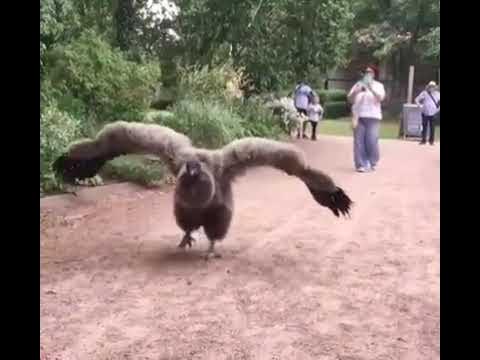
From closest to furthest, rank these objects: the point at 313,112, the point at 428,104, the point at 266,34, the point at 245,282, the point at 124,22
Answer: the point at 245,282, the point at 124,22, the point at 266,34, the point at 428,104, the point at 313,112

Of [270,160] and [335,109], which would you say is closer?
[270,160]

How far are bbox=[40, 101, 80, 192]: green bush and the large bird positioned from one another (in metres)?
1.98

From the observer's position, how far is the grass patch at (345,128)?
23688 millimetres

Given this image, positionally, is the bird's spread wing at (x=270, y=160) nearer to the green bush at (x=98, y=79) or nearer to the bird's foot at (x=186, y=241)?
the bird's foot at (x=186, y=241)

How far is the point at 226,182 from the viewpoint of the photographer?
6145 mm

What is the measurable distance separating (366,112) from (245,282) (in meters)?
7.01

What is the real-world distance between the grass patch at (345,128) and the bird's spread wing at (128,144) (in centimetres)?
1717

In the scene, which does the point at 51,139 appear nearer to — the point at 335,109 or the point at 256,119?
the point at 256,119

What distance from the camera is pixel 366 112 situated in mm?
11836

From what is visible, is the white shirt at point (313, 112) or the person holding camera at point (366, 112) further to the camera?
the white shirt at point (313, 112)

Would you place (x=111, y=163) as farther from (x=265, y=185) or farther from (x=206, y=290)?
(x=206, y=290)

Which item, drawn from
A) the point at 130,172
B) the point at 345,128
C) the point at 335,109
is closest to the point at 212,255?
the point at 130,172

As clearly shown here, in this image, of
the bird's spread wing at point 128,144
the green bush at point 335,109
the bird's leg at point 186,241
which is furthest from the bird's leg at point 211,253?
the green bush at point 335,109
